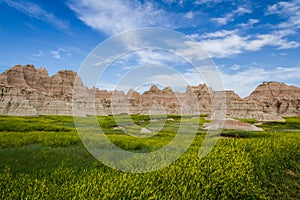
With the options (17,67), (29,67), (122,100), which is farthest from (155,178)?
(29,67)

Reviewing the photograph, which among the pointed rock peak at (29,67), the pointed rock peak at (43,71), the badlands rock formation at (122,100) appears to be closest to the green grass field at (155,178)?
the badlands rock formation at (122,100)

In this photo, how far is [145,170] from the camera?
32.0 feet

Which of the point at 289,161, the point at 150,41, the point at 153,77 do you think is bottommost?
the point at 289,161

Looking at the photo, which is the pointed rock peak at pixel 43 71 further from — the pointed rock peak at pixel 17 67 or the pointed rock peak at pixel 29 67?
the pointed rock peak at pixel 17 67

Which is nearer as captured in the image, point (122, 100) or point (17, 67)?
point (122, 100)

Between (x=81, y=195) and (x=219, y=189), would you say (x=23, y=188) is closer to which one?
(x=81, y=195)

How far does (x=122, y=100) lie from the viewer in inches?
2977

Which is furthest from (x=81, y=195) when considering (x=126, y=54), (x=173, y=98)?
(x=173, y=98)

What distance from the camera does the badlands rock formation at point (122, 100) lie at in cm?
9088

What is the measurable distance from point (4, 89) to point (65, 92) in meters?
75.2

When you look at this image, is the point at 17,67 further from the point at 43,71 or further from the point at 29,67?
the point at 43,71

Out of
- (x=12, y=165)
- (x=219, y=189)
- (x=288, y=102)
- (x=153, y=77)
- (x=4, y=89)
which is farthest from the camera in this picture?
(x=288, y=102)

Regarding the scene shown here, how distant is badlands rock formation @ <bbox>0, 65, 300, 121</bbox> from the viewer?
90875mm

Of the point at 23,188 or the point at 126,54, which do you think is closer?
the point at 23,188
